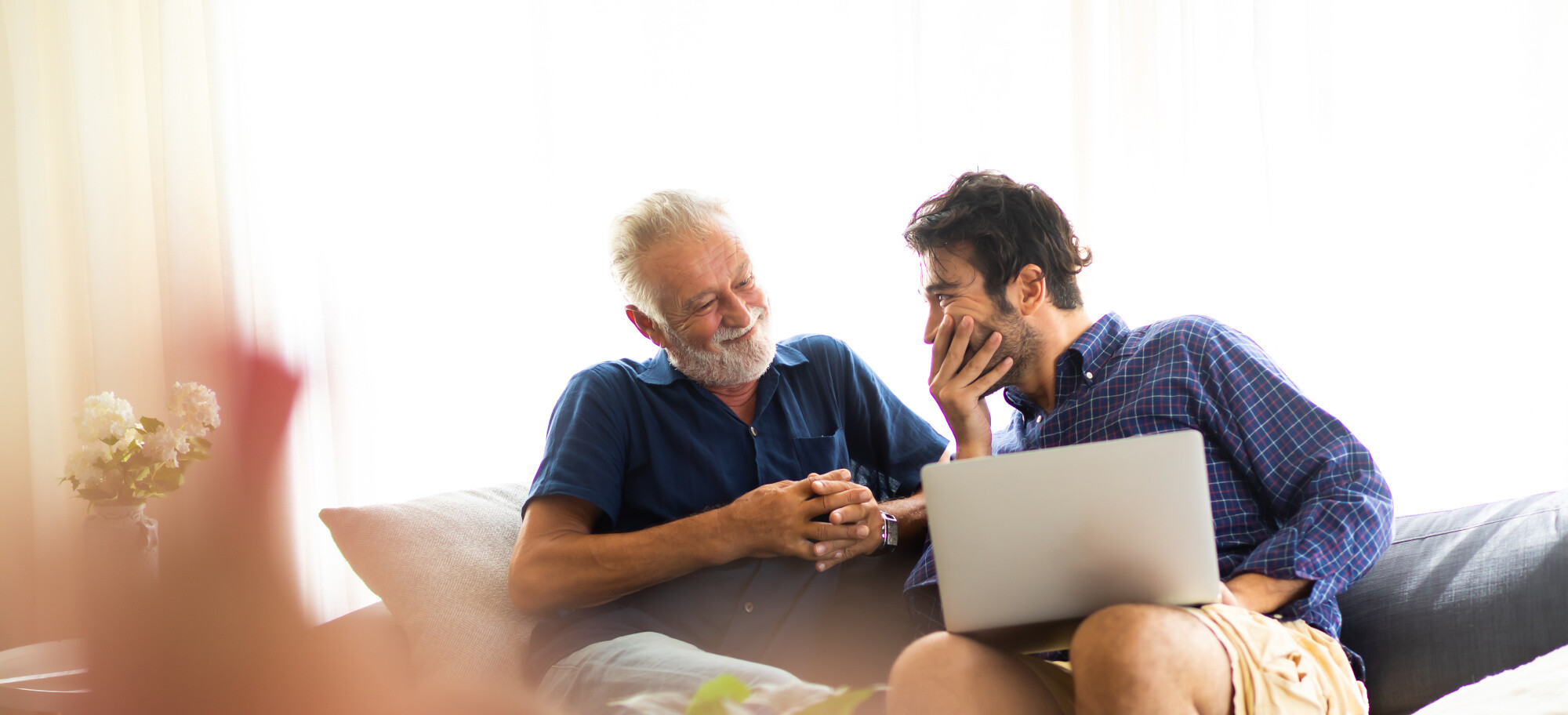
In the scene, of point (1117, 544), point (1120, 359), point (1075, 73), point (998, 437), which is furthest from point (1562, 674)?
point (1075, 73)

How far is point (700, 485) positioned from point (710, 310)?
1.01ft

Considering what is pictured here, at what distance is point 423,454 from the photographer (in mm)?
2316

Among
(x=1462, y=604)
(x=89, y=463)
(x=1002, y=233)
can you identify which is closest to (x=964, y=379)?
(x=1002, y=233)

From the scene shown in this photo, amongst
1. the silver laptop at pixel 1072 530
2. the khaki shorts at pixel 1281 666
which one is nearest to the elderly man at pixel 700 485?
the silver laptop at pixel 1072 530

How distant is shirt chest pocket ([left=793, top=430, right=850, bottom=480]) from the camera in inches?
67.1

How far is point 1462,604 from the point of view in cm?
127

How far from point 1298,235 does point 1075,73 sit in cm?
67

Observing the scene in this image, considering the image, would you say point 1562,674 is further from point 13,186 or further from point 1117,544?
point 13,186

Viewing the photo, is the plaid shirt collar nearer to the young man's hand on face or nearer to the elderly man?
the young man's hand on face

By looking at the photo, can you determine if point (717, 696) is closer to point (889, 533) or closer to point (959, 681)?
point (959, 681)

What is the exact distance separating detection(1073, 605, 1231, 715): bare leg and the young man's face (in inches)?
22.9

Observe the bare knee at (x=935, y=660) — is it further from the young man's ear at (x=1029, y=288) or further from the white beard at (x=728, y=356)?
the white beard at (x=728, y=356)

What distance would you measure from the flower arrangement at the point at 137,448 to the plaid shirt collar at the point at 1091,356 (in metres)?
1.21

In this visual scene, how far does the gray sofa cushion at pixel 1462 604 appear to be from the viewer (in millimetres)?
1209
